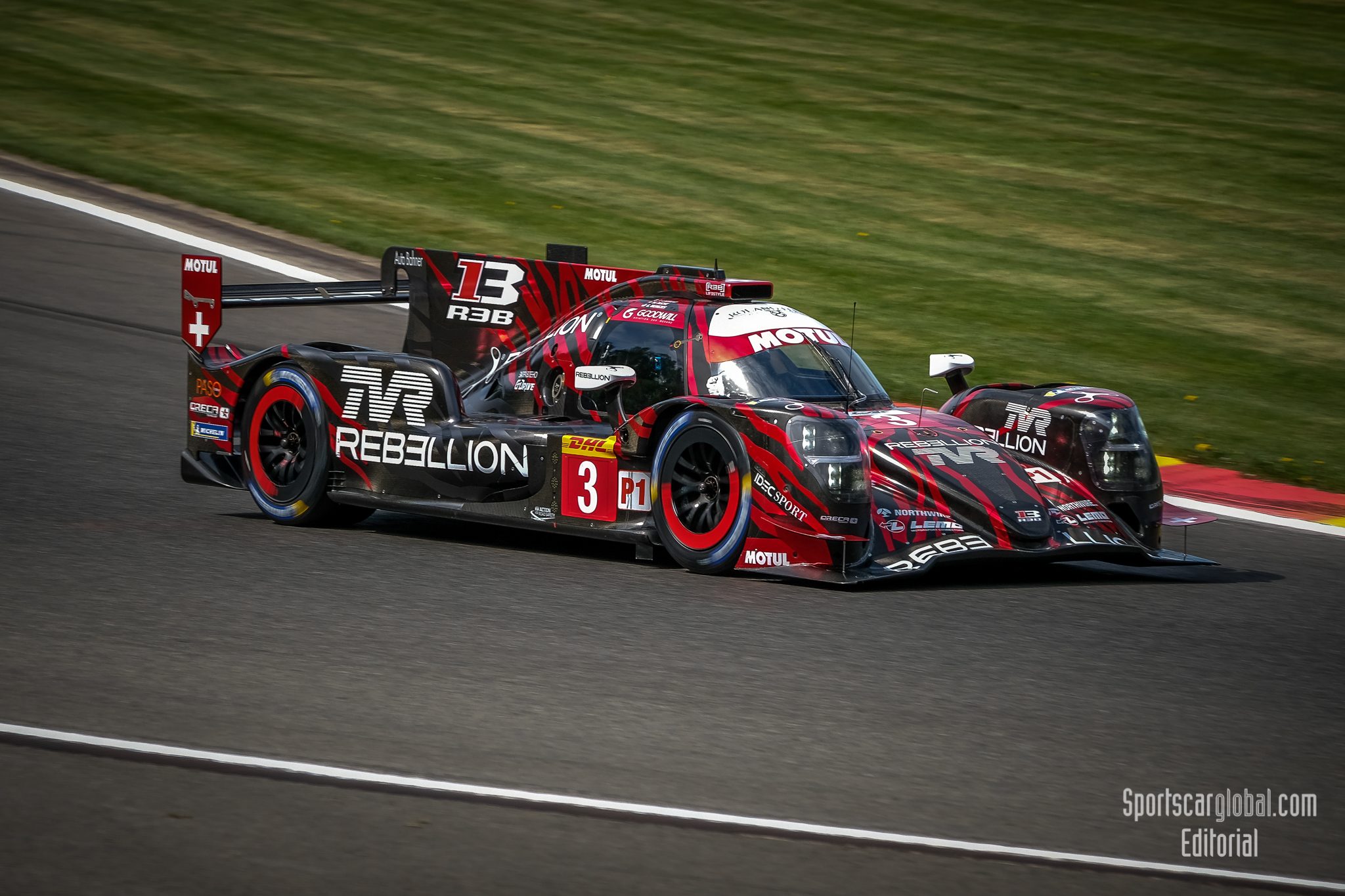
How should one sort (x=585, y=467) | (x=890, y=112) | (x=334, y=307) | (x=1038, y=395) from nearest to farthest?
(x=585, y=467) < (x=1038, y=395) < (x=334, y=307) < (x=890, y=112)

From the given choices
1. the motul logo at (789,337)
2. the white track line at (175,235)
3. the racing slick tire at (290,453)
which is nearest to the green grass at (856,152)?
the white track line at (175,235)

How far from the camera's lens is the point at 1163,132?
76.5ft

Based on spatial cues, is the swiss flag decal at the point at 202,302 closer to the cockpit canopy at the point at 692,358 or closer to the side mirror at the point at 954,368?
the cockpit canopy at the point at 692,358

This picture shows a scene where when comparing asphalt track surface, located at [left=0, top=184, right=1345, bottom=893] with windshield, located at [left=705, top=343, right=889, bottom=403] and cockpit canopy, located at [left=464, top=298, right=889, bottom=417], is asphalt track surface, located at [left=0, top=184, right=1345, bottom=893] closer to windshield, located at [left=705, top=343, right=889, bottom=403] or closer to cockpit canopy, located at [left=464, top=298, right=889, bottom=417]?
cockpit canopy, located at [left=464, top=298, right=889, bottom=417]

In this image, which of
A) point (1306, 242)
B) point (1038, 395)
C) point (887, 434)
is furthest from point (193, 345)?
point (1306, 242)

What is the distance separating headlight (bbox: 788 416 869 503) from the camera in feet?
26.3

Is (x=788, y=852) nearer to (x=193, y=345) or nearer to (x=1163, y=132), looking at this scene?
(x=193, y=345)

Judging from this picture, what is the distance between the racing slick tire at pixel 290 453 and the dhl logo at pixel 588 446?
61.0 inches

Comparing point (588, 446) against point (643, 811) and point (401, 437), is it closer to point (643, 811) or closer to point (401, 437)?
point (401, 437)

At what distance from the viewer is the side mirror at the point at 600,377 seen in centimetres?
875

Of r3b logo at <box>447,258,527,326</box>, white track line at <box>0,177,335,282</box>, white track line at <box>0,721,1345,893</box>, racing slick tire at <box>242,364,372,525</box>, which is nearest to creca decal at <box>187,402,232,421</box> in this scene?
racing slick tire at <box>242,364,372,525</box>

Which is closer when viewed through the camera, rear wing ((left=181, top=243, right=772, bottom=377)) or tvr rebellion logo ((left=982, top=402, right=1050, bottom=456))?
tvr rebellion logo ((left=982, top=402, right=1050, bottom=456))

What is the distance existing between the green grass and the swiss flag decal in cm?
595

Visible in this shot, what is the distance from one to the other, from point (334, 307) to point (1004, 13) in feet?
57.7
